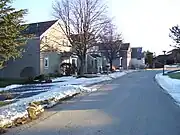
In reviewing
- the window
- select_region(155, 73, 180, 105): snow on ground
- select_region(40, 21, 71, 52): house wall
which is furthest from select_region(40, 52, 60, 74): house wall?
select_region(155, 73, 180, 105): snow on ground

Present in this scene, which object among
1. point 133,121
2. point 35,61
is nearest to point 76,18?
point 35,61

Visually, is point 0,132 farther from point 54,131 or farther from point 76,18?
point 76,18

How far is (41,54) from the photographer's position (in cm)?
3747

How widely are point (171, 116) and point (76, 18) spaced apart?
93.5ft

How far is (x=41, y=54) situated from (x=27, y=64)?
2.13m

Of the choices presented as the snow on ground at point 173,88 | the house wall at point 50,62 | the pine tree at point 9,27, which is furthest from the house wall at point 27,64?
the pine tree at point 9,27

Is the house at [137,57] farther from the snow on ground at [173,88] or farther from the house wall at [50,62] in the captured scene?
the snow on ground at [173,88]

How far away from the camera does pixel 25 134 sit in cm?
760

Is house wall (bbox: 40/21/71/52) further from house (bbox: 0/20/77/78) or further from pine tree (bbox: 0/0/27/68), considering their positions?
pine tree (bbox: 0/0/27/68)

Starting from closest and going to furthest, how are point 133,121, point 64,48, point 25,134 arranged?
1. point 25,134
2. point 133,121
3. point 64,48

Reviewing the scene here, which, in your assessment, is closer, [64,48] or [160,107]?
[160,107]

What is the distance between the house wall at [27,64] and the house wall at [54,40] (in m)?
1.00

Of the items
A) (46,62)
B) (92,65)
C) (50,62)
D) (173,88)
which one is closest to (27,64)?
(46,62)

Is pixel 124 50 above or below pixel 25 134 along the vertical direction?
above
